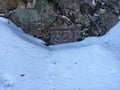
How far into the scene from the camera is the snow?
630 cm

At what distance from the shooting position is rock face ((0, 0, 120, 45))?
38.9ft

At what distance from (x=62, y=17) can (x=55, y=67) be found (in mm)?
4912

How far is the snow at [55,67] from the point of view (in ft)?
20.7

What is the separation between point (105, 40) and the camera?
11.4 metres

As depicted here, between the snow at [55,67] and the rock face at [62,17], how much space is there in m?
1.49

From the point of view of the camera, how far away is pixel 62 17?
40.4ft

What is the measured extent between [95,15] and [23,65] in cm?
647

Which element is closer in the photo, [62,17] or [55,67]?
[55,67]

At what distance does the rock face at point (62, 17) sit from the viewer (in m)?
11.9

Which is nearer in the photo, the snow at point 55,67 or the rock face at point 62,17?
the snow at point 55,67

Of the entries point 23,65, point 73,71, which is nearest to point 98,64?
point 73,71

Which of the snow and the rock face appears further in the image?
the rock face

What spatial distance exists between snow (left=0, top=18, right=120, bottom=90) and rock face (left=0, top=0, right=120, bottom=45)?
1492 mm

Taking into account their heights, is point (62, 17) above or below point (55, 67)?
above
